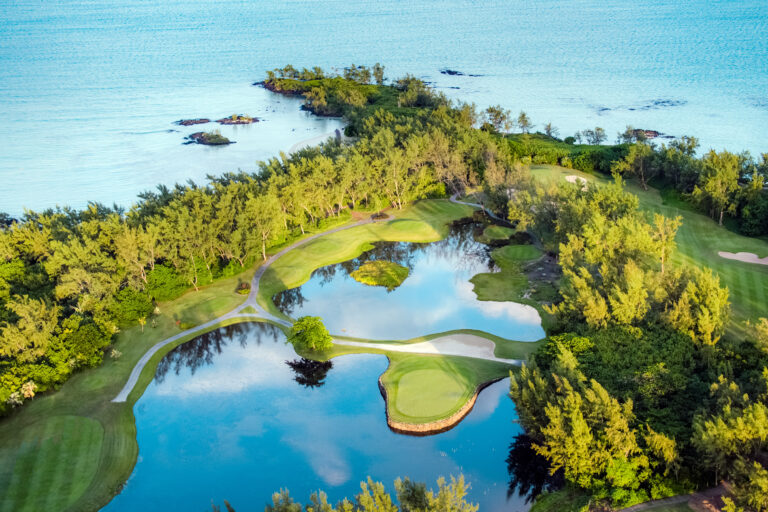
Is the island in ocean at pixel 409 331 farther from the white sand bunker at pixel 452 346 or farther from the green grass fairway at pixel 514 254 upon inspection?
the green grass fairway at pixel 514 254

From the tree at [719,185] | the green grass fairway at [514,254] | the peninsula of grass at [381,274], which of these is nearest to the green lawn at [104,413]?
the peninsula of grass at [381,274]

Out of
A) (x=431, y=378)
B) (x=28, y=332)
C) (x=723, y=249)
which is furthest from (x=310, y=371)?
(x=723, y=249)

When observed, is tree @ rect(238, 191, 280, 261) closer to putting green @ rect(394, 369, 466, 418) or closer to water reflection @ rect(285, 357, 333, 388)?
water reflection @ rect(285, 357, 333, 388)

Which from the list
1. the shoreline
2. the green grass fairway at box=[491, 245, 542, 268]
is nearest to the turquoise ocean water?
the green grass fairway at box=[491, 245, 542, 268]

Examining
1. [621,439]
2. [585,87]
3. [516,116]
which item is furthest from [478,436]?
[585,87]

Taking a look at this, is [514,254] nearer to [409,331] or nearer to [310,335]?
[409,331]

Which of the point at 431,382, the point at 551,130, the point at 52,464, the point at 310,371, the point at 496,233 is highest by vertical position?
the point at 551,130
